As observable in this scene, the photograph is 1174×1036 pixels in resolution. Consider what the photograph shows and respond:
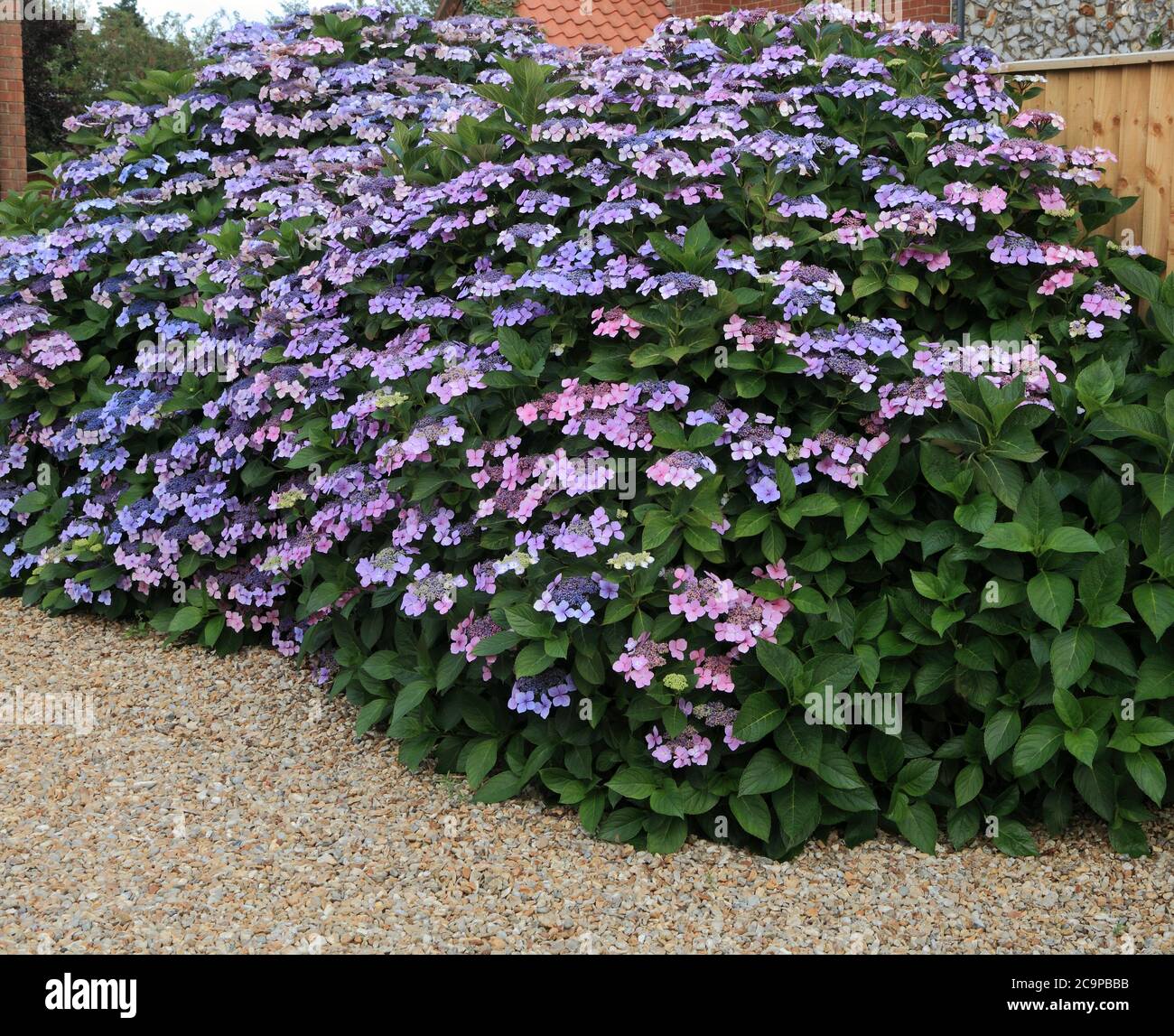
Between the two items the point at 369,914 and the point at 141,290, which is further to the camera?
the point at 141,290

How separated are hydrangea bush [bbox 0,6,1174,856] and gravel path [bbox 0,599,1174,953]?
12 centimetres

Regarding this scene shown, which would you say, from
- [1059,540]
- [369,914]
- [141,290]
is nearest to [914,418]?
[1059,540]

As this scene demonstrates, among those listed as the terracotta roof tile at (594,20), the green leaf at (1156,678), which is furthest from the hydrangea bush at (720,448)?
the terracotta roof tile at (594,20)

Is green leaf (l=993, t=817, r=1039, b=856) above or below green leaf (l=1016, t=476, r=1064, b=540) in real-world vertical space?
below

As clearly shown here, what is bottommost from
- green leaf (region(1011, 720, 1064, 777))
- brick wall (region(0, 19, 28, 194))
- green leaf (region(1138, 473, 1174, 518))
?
green leaf (region(1011, 720, 1064, 777))

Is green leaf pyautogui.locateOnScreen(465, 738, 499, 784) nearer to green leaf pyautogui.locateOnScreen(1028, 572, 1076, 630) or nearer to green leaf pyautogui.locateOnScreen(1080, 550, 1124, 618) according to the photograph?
green leaf pyautogui.locateOnScreen(1028, 572, 1076, 630)

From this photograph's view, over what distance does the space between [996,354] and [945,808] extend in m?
1.37

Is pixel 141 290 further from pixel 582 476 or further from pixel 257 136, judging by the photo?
pixel 582 476

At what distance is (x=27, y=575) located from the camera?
5.71 metres

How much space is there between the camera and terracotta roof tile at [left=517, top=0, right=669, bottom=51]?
540 inches

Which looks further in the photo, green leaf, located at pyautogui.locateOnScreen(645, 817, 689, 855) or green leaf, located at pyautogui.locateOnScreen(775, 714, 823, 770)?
green leaf, located at pyautogui.locateOnScreen(645, 817, 689, 855)

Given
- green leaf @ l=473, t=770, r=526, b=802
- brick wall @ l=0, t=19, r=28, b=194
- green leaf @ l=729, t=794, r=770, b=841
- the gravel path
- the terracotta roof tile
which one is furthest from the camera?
the terracotta roof tile

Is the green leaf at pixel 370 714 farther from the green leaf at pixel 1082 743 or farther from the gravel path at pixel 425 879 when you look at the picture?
the green leaf at pixel 1082 743

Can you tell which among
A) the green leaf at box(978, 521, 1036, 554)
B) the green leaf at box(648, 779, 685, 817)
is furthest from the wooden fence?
the green leaf at box(648, 779, 685, 817)
